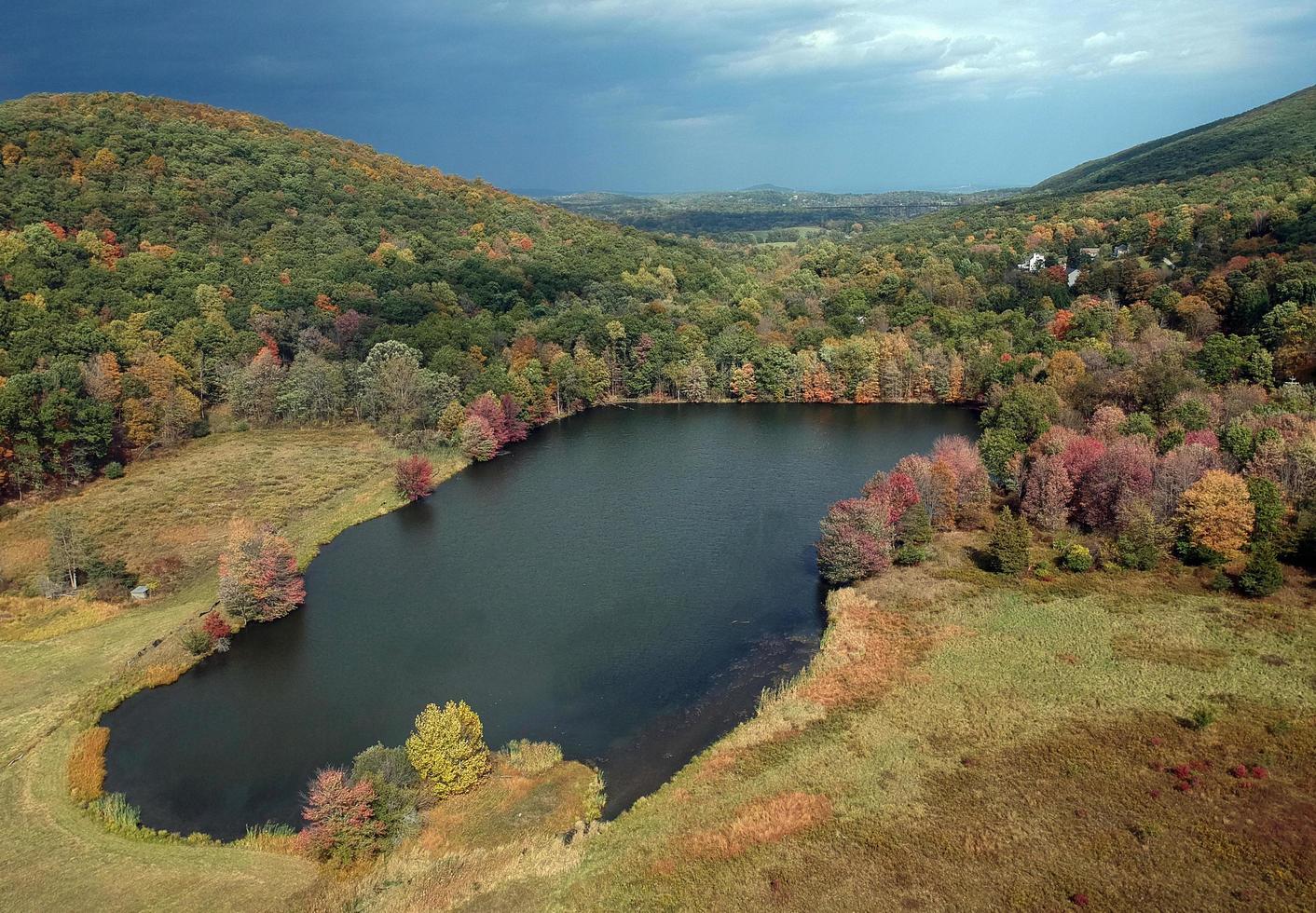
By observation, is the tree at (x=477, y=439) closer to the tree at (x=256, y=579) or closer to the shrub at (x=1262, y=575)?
the tree at (x=256, y=579)

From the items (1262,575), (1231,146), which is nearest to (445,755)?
(1262,575)

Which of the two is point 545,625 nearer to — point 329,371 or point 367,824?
point 367,824

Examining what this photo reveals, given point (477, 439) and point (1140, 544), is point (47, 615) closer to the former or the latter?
point (477, 439)

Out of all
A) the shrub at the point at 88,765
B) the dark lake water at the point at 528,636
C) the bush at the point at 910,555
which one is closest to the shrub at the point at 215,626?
the dark lake water at the point at 528,636

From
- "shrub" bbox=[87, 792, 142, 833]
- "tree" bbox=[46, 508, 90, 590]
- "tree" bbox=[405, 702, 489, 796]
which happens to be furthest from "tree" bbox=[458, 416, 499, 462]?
"shrub" bbox=[87, 792, 142, 833]

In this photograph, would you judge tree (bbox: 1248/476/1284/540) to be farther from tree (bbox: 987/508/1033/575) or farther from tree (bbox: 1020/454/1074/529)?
tree (bbox: 987/508/1033/575)

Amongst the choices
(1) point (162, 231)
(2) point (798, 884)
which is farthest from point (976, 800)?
(1) point (162, 231)
